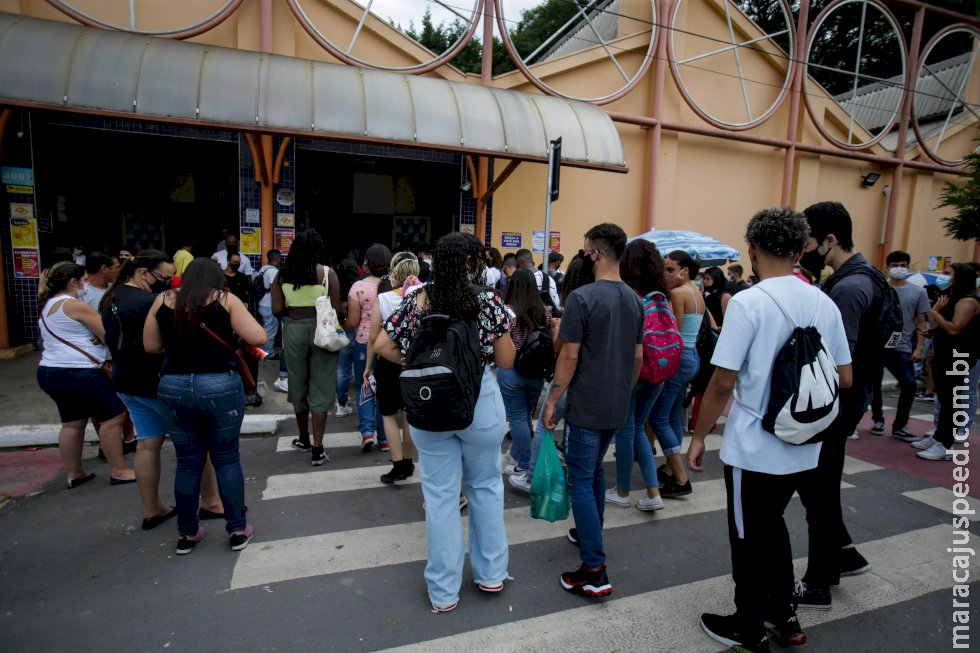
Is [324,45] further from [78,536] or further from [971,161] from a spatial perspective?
[971,161]

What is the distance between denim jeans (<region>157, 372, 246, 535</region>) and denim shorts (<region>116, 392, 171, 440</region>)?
0.52m

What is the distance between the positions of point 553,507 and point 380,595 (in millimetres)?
1152

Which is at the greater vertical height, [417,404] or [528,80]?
[528,80]

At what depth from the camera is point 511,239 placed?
39.2 ft

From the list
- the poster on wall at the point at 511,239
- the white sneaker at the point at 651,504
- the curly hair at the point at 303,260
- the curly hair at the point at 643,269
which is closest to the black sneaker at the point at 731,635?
the white sneaker at the point at 651,504

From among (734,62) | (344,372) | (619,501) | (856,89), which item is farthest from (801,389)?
(856,89)

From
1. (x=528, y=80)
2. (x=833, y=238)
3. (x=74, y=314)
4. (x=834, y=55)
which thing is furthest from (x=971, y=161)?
(x=834, y=55)

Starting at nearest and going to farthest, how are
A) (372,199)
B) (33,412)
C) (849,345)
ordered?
(849,345) → (33,412) → (372,199)

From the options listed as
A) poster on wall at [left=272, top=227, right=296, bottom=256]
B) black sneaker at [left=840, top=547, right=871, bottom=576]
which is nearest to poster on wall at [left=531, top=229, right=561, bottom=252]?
poster on wall at [left=272, top=227, right=296, bottom=256]

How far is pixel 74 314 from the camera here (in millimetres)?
4270

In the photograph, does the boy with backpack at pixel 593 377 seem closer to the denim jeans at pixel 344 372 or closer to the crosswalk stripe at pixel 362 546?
the crosswalk stripe at pixel 362 546

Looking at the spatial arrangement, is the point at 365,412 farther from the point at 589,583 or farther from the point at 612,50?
the point at 612,50

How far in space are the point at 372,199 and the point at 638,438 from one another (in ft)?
31.9

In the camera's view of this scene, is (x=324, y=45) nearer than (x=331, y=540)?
No
